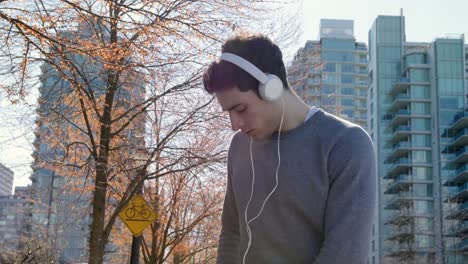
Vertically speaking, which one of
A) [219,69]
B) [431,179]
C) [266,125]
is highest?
[431,179]

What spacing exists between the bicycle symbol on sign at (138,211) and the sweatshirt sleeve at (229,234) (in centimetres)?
1085

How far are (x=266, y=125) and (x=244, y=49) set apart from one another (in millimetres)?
287

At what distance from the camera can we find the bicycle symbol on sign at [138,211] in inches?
520

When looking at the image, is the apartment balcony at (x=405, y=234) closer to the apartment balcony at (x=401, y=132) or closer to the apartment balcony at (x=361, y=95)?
the apartment balcony at (x=401, y=132)

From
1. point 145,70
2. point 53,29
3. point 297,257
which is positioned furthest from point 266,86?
point 145,70

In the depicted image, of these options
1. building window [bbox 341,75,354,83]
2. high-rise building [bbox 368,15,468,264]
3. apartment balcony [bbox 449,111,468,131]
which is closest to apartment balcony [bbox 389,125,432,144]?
high-rise building [bbox 368,15,468,264]

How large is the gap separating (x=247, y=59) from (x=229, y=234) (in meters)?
0.76

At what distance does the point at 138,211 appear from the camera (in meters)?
13.2

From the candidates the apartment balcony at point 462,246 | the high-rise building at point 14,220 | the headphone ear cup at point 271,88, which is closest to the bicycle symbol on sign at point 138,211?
the headphone ear cup at point 271,88

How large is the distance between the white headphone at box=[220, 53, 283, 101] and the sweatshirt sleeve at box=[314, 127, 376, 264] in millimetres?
279

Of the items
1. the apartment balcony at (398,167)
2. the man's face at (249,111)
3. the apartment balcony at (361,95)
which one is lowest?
the man's face at (249,111)

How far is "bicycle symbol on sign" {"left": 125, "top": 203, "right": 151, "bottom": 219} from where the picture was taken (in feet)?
43.3

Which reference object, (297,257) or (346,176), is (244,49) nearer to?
(346,176)

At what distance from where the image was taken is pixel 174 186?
1644 centimetres
